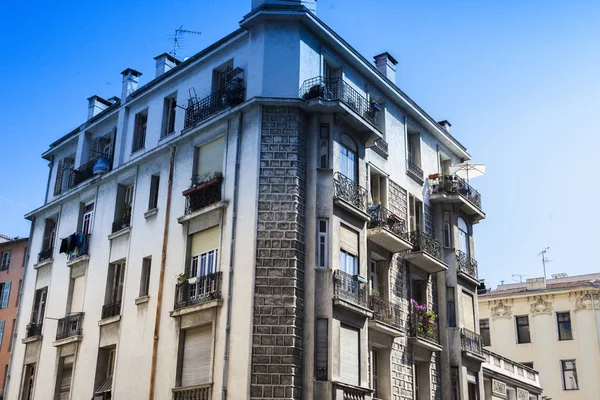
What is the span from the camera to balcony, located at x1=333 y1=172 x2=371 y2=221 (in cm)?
2558

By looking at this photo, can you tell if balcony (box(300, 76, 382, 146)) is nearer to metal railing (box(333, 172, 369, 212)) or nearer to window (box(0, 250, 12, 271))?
metal railing (box(333, 172, 369, 212))

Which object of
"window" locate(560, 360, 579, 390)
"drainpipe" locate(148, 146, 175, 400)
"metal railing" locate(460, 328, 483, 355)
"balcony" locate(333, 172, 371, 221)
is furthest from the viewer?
"window" locate(560, 360, 579, 390)

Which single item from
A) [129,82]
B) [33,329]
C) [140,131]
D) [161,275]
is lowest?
[33,329]

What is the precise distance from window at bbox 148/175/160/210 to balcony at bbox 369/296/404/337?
30.8ft

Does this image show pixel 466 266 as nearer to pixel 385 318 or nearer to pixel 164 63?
pixel 385 318

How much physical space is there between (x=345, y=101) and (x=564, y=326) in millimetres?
30789

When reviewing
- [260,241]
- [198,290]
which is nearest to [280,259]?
[260,241]

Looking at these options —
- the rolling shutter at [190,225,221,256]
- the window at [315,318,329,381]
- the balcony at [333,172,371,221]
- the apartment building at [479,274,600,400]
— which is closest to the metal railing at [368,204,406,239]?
the balcony at [333,172,371,221]

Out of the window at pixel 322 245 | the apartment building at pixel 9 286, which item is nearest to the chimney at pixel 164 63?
the window at pixel 322 245

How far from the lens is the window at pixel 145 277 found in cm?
2839

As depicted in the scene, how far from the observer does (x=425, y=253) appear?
98.6 ft

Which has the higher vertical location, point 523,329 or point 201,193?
point 523,329

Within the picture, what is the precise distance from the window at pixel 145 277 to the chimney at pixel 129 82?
27.8 ft

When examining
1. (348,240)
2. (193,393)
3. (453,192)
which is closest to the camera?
(193,393)
